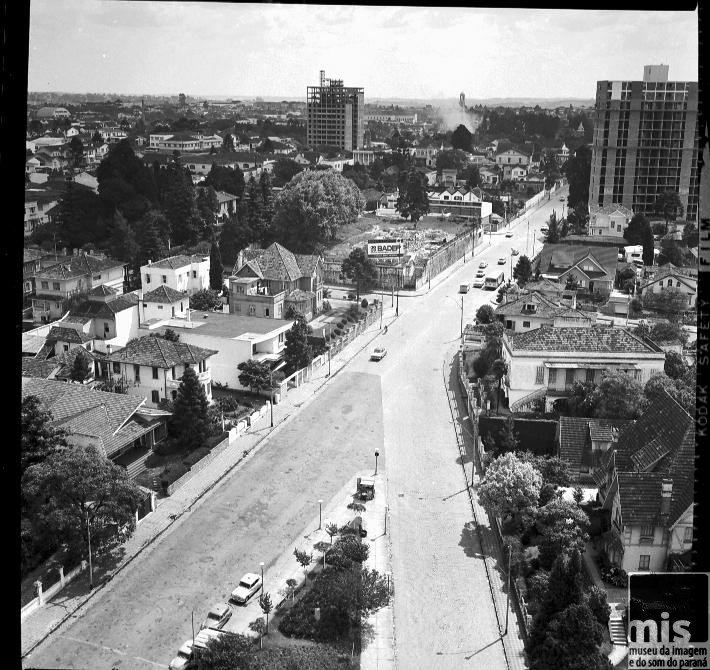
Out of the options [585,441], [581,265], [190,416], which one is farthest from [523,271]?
[190,416]

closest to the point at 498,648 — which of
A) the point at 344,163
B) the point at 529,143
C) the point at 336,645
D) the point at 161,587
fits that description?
the point at 336,645

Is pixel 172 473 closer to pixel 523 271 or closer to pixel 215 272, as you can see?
pixel 215 272

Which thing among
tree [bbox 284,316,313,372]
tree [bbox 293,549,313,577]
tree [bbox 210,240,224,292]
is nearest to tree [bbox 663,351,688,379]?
tree [bbox 284,316,313,372]

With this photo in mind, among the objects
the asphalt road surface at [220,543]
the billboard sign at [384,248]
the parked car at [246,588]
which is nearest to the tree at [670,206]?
the billboard sign at [384,248]

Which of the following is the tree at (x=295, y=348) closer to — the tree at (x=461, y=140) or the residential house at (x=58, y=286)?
the residential house at (x=58, y=286)

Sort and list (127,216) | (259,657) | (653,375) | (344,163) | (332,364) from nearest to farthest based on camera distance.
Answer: (259,657) → (653,375) → (332,364) → (127,216) → (344,163)

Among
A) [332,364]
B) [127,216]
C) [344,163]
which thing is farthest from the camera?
[344,163]

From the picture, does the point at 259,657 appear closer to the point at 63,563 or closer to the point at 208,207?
the point at 63,563
